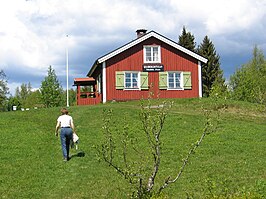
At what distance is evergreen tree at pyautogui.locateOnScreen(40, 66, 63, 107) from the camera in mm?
63000

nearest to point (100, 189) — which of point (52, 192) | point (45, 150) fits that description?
point (52, 192)

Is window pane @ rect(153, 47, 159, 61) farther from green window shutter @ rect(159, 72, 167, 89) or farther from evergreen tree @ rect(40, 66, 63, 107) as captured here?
evergreen tree @ rect(40, 66, 63, 107)

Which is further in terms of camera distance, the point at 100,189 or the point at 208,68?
the point at 208,68

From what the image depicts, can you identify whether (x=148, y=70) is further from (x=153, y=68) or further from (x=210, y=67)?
(x=210, y=67)

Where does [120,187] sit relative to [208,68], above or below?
→ below

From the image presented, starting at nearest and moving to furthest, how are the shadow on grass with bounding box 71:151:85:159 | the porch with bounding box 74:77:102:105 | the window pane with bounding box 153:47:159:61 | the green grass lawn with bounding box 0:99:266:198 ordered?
the green grass lawn with bounding box 0:99:266:198 < the shadow on grass with bounding box 71:151:85:159 < the window pane with bounding box 153:47:159:61 < the porch with bounding box 74:77:102:105

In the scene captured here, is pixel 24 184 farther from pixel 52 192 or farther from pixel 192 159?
pixel 192 159

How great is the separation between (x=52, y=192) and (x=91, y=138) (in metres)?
7.71

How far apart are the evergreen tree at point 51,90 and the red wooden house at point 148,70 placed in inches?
1009

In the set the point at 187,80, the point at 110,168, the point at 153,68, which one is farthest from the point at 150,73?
the point at 110,168

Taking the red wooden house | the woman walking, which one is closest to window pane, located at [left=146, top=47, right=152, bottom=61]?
the red wooden house

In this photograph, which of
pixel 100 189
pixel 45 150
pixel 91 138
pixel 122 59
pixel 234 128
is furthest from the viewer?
pixel 122 59

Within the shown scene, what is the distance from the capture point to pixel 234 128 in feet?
68.9

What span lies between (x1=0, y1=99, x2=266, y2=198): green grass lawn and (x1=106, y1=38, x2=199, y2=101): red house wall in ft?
38.7
